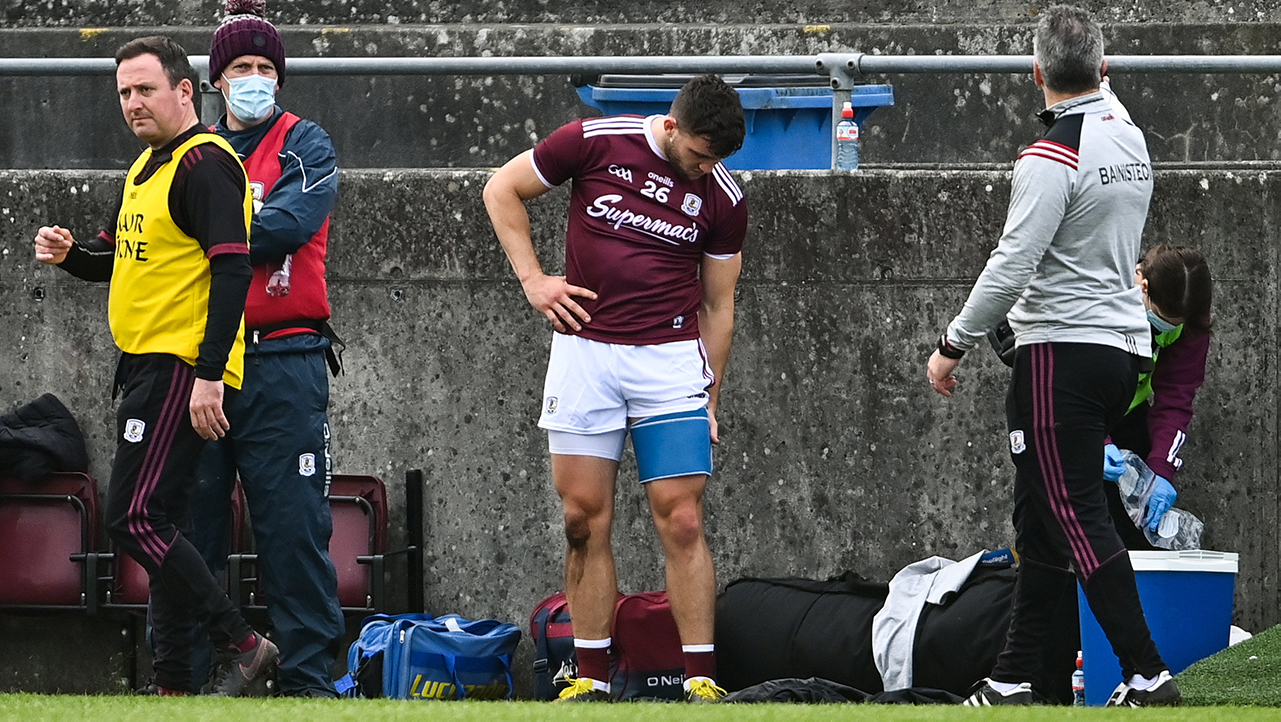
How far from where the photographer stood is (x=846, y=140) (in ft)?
20.9

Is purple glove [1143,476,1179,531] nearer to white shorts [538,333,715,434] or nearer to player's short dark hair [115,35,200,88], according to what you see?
white shorts [538,333,715,434]

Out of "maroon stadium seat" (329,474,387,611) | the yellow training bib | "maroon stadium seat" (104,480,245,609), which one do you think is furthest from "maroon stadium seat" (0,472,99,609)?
the yellow training bib

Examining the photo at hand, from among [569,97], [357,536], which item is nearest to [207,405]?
[357,536]

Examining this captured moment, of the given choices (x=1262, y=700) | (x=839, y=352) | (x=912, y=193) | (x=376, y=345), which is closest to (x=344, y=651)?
(x=376, y=345)

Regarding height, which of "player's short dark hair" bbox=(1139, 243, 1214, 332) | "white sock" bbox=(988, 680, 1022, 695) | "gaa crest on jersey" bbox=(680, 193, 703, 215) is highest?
"gaa crest on jersey" bbox=(680, 193, 703, 215)

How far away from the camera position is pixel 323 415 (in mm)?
5391

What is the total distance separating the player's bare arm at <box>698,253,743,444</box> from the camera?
17.6 ft

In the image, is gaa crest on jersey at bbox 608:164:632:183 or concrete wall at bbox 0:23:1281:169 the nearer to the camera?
gaa crest on jersey at bbox 608:164:632:183

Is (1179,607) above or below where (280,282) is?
below

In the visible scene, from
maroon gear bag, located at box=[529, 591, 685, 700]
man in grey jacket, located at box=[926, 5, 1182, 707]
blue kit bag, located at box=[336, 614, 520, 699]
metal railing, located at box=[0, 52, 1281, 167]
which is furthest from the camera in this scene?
metal railing, located at box=[0, 52, 1281, 167]

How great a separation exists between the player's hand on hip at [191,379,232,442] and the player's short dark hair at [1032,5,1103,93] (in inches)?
99.5

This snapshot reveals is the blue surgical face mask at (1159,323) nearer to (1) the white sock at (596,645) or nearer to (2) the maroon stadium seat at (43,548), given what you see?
(1) the white sock at (596,645)

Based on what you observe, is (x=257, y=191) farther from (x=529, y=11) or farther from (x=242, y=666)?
(x=529, y=11)

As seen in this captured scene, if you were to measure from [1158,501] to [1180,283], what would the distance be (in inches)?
29.5
